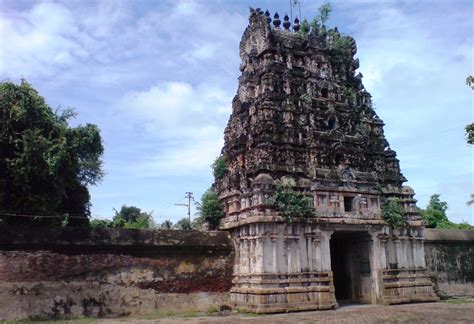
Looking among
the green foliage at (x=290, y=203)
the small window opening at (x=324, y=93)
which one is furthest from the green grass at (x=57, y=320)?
the small window opening at (x=324, y=93)

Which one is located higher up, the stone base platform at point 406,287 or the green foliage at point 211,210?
the green foliage at point 211,210

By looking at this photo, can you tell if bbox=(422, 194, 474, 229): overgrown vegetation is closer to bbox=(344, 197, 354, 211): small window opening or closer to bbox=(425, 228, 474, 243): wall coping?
bbox=(425, 228, 474, 243): wall coping

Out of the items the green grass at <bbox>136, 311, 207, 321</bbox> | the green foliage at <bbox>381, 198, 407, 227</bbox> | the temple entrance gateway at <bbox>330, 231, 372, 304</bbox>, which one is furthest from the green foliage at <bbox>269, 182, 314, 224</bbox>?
the green grass at <bbox>136, 311, 207, 321</bbox>

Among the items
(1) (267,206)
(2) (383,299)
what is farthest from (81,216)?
(2) (383,299)

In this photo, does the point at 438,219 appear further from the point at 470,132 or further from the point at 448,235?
the point at 470,132

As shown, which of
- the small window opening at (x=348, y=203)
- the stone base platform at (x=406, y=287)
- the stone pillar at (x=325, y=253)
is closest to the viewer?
the stone pillar at (x=325, y=253)

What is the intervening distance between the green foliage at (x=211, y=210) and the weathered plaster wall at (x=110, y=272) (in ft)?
6.92

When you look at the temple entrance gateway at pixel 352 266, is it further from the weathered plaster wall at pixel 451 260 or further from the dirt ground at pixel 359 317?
the weathered plaster wall at pixel 451 260

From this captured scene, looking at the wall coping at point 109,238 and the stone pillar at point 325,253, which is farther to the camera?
the stone pillar at point 325,253

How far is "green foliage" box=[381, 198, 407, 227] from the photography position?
19.2 meters

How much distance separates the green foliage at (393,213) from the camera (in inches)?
758

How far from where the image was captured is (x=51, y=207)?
16.1m

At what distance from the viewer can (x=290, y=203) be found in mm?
17266

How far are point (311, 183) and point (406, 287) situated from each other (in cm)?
595
